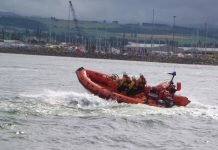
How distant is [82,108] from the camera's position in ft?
92.6

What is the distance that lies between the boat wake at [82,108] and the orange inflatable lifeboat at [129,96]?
0.35m

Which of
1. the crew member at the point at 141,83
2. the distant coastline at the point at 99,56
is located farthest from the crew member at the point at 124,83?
the distant coastline at the point at 99,56

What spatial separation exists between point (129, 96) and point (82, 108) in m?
3.73

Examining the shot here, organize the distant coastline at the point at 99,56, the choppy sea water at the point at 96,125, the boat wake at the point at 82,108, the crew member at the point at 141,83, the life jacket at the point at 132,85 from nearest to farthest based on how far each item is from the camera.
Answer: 1. the choppy sea water at the point at 96,125
2. the boat wake at the point at 82,108
3. the life jacket at the point at 132,85
4. the crew member at the point at 141,83
5. the distant coastline at the point at 99,56

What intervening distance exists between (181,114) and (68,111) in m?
6.11

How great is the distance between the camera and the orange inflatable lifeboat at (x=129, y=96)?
2972cm

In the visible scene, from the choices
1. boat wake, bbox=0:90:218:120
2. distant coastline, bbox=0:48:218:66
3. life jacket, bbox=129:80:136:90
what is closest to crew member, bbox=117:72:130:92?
life jacket, bbox=129:80:136:90

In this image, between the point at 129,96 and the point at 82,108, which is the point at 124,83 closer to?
the point at 129,96

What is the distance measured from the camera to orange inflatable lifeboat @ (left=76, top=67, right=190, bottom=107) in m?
29.7

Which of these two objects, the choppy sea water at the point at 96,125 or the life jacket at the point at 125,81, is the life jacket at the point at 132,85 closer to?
the life jacket at the point at 125,81

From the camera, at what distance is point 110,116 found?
26.1 m

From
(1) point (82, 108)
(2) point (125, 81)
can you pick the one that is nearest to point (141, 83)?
(2) point (125, 81)

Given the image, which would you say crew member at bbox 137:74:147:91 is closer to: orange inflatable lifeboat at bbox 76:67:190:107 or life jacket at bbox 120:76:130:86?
orange inflatable lifeboat at bbox 76:67:190:107

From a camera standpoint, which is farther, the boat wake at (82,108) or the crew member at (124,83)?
the crew member at (124,83)
